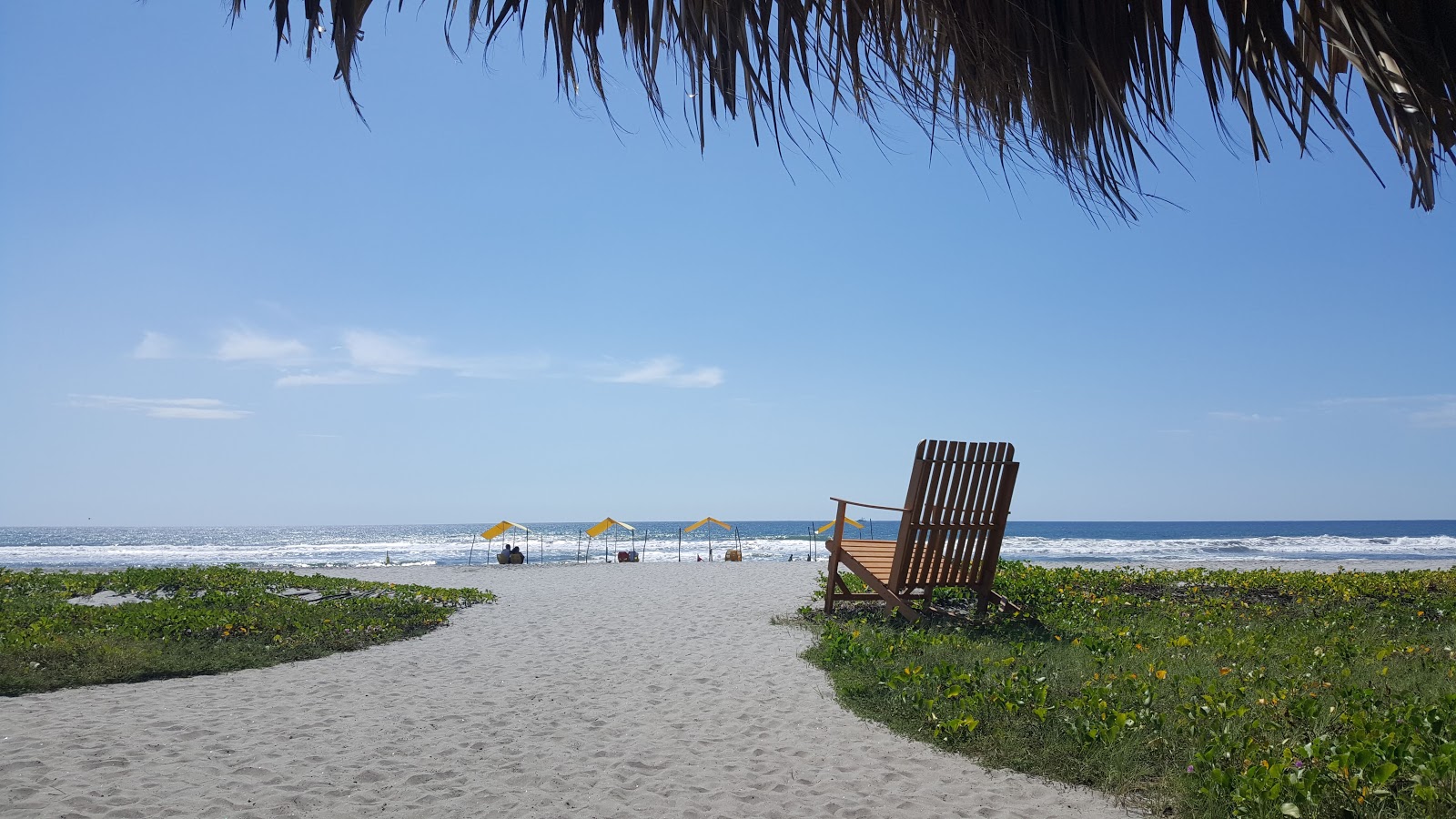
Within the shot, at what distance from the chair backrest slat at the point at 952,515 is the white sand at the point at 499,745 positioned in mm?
1183

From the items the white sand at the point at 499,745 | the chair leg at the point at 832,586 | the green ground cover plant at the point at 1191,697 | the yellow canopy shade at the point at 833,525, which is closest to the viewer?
the green ground cover plant at the point at 1191,697

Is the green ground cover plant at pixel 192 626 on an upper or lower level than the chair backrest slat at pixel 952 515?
lower

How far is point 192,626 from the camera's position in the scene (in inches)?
289

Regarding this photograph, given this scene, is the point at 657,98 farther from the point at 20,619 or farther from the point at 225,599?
the point at 225,599

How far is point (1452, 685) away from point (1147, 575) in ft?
23.1

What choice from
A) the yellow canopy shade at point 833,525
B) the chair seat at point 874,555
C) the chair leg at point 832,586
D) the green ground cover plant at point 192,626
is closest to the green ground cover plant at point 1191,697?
the chair leg at point 832,586

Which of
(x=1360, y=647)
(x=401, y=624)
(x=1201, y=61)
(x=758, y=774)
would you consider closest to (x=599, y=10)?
(x=1201, y=61)

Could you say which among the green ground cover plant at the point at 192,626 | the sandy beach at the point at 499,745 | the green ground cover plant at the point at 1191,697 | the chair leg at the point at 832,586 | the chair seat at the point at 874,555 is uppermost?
the chair seat at the point at 874,555

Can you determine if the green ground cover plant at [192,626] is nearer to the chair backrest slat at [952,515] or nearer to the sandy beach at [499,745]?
Result: the sandy beach at [499,745]

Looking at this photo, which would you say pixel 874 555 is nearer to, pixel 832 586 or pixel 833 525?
pixel 832 586

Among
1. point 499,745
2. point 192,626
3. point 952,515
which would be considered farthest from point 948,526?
point 192,626

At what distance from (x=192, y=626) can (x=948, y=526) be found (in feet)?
20.8

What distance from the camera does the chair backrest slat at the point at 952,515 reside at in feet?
23.1

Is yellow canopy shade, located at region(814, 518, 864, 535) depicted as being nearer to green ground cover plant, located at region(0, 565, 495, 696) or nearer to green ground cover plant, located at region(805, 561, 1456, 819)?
green ground cover plant, located at region(805, 561, 1456, 819)
